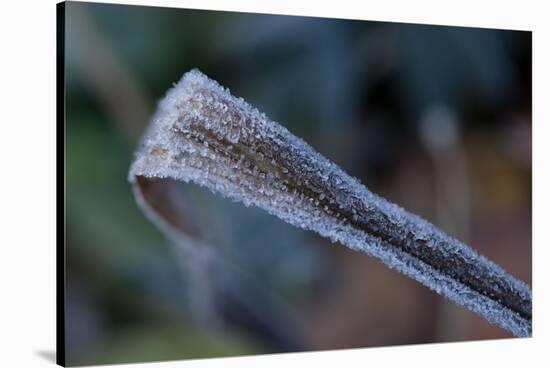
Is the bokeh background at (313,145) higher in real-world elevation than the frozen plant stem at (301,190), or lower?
higher

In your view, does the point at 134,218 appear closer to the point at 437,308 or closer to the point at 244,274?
the point at 244,274

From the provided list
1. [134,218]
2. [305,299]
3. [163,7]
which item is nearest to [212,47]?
[163,7]

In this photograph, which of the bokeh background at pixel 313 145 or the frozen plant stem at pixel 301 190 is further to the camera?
the bokeh background at pixel 313 145

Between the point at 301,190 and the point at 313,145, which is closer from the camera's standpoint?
the point at 301,190

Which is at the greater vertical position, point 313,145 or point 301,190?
point 313,145
